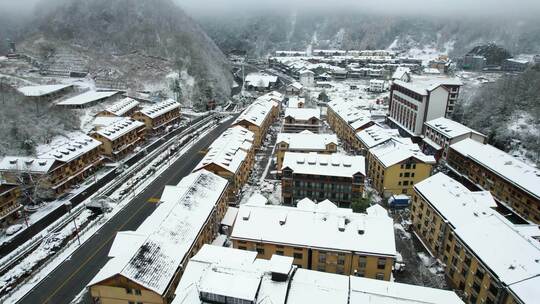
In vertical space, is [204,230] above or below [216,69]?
below

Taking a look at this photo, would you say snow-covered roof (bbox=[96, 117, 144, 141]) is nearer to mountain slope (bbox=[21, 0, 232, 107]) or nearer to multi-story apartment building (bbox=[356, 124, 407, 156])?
mountain slope (bbox=[21, 0, 232, 107])

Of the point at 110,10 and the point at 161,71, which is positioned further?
the point at 110,10

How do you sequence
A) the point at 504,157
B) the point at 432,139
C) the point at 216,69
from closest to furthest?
the point at 504,157 → the point at 432,139 → the point at 216,69

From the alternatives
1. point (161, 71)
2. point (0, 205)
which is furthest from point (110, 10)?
point (0, 205)

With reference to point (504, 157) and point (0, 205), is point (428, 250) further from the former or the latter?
point (0, 205)

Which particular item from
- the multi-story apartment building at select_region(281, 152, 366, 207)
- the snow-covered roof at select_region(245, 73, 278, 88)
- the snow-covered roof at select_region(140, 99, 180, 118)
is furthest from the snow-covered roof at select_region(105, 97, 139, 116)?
the snow-covered roof at select_region(245, 73, 278, 88)

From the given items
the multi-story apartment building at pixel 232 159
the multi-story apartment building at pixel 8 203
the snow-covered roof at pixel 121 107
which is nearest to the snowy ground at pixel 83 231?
the multi-story apartment building at pixel 8 203

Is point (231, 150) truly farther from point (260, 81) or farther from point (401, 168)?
point (260, 81)
